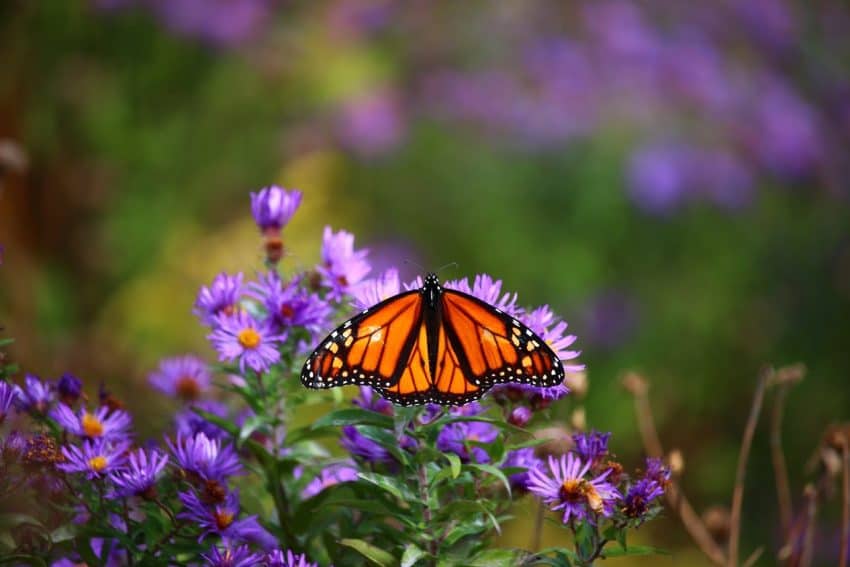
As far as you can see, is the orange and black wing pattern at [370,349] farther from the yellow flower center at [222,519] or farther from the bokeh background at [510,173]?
the bokeh background at [510,173]

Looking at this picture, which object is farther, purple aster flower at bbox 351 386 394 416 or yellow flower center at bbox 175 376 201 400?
yellow flower center at bbox 175 376 201 400

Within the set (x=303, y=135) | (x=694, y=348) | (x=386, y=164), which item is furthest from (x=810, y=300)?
(x=303, y=135)

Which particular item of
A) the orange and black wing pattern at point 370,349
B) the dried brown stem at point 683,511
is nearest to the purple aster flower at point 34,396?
the orange and black wing pattern at point 370,349

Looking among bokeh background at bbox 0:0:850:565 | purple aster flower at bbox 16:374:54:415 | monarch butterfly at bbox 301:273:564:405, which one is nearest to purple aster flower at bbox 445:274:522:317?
monarch butterfly at bbox 301:273:564:405

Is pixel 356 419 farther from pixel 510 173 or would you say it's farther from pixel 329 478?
pixel 510 173

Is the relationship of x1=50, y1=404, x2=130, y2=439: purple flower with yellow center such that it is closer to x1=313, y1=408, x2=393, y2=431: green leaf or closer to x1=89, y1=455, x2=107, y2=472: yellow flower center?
x1=89, y1=455, x2=107, y2=472: yellow flower center

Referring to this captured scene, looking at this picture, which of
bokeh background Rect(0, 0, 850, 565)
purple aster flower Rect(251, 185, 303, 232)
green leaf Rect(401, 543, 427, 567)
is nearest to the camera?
green leaf Rect(401, 543, 427, 567)

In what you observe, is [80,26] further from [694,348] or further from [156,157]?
[694,348]
